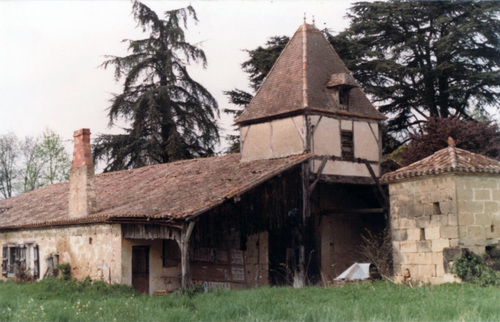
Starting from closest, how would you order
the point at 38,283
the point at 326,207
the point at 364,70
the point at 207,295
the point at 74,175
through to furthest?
the point at 207,295, the point at 38,283, the point at 74,175, the point at 326,207, the point at 364,70

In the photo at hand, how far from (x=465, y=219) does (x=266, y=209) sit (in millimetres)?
5887

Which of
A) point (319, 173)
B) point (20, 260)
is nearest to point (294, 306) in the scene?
point (319, 173)

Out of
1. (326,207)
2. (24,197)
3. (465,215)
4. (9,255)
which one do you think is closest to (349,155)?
(326,207)

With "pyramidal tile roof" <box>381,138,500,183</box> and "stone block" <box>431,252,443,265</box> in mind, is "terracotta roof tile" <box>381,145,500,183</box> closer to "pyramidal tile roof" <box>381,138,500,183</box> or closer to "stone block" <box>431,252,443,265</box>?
"pyramidal tile roof" <box>381,138,500,183</box>

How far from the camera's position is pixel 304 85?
860 inches

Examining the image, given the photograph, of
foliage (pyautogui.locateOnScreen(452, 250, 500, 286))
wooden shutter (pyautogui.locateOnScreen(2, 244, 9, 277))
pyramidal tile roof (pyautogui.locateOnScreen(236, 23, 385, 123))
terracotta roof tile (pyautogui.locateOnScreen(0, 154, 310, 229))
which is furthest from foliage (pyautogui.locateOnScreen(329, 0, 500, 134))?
wooden shutter (pyautogui.locateOnScreen(2, 244, 9, 277))

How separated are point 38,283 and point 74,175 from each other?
3.76 m

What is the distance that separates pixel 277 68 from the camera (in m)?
23.7

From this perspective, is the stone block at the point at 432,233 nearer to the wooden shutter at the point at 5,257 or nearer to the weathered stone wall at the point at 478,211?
the weathered stone wall at the point at 478,211

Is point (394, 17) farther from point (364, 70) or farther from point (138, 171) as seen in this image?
point (138, 171)

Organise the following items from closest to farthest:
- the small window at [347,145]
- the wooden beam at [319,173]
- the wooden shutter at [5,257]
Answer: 1. the wooden beam at [319,173]
2. the small window at [347,145]
3. the wooden shutter at [5,257]

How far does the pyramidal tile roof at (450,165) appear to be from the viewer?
15534mm

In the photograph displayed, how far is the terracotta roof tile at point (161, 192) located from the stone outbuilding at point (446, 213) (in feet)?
13.9

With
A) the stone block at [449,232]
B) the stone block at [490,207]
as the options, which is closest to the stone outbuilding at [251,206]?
the stone block at [449,232]
